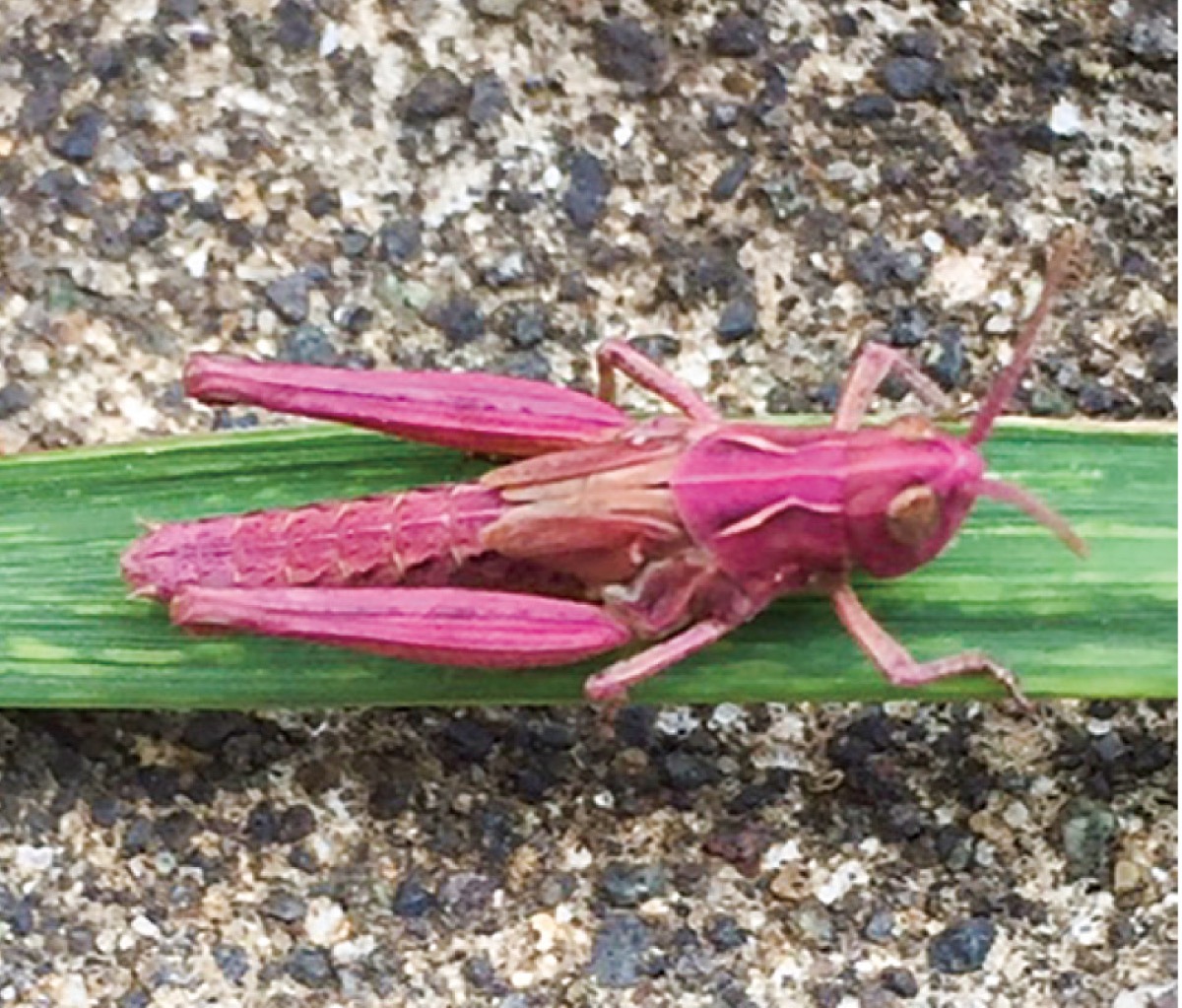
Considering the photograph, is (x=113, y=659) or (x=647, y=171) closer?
(x=113, y=659)

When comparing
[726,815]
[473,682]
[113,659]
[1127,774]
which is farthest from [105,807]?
[1127,774]

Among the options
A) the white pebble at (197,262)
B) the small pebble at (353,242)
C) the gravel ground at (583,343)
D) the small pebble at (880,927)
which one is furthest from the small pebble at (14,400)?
the small pebble at (880,927)

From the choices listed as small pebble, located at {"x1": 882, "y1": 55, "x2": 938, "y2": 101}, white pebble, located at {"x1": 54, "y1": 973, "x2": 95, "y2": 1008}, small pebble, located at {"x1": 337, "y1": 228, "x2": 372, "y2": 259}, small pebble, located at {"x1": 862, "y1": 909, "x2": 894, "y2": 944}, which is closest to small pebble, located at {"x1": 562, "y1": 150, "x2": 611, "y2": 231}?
small pebble, located at {"x1": 337, "y1": 228, "x2": 372, "y2": 259}

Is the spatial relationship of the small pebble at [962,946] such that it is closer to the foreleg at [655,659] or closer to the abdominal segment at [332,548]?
the foreleg at [655,659]

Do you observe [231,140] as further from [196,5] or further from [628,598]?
[628,598]

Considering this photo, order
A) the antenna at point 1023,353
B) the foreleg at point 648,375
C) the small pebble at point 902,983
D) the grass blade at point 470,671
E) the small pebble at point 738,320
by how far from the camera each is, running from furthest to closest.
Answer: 1. the small pebble at point 738,320
2. the small pebble at point 902,983
3. the foreleg at point 648,375
4. the grass blade at point 470,671
5. the antenna at point 1023,353
